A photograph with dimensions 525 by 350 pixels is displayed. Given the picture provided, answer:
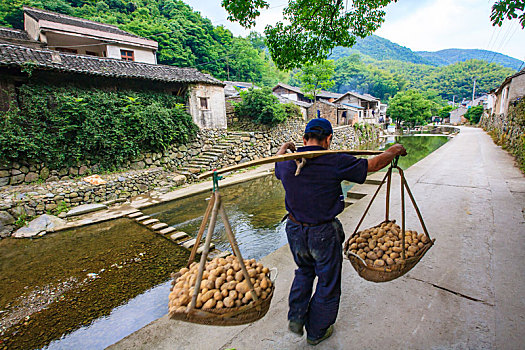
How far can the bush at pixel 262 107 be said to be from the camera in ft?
51.4

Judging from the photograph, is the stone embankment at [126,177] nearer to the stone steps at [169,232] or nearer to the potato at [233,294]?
the stone steps at [169,232]

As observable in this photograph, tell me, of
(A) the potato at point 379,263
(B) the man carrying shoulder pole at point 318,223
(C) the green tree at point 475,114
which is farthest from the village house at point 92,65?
(C) the green tree at point 475,114

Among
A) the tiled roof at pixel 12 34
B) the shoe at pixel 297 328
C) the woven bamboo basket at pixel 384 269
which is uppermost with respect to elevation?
the tiled roof at pixel 12 34

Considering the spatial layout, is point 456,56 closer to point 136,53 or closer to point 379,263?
point 136,53

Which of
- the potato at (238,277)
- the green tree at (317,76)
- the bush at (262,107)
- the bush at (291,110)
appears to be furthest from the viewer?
the green tree at (317,76)

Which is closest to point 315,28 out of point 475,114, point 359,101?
point 359,101

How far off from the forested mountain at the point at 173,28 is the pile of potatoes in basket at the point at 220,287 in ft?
83.6

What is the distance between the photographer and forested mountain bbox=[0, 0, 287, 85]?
21578 millimetres

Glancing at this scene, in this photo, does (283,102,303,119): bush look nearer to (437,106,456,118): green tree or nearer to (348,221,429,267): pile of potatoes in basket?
(348,221,429,267): pile of potatoes in basket

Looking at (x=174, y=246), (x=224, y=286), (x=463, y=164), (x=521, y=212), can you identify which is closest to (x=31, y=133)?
(x=174, y=246)

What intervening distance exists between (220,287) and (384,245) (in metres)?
1.52

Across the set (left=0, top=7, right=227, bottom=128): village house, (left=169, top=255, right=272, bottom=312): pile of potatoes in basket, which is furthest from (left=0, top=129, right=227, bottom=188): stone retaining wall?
(left=169, top=255, right=272, bottom=312): pile of potatoes in basket

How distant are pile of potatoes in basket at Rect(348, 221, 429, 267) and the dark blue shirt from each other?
24.1 inches

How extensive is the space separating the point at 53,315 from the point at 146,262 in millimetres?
1508
